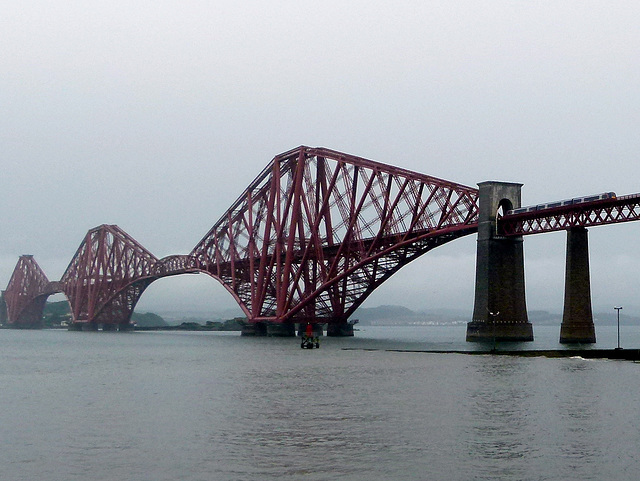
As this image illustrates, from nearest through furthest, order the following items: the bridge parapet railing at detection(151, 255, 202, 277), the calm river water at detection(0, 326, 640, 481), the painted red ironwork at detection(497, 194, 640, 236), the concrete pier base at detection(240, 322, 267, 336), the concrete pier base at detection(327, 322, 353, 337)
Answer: the calm river water at detection(0, 326, 640, 481) → the painted red ironwork at detection(497, 194, 640, 236) → the concrete pier base at detection(327, 322, 353, 337) → the concrete pier base at detection(240, 322, 267, 336) → the bridge parapet railing at detection(151, 255, 202, 277)

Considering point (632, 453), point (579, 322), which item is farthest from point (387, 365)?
point (632, 453)

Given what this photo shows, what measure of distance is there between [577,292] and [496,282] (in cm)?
1007

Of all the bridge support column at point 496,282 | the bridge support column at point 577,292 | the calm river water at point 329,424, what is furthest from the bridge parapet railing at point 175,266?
the calm river water at point 329,424

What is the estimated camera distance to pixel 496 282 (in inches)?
3735

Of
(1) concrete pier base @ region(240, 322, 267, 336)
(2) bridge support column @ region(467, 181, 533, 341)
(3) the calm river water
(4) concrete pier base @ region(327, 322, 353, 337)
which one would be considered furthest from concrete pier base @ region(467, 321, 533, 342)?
(1) concrete pier base @ region(240, 322, 267, 336)

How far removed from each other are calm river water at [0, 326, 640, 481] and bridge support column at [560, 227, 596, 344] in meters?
20.8

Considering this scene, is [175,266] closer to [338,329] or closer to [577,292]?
[338,329]

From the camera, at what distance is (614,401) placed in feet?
144

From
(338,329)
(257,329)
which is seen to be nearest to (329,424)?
(338,329)

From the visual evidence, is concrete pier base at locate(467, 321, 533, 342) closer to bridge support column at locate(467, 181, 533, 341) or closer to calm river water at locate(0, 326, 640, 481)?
bridge support column at locate(467, 181, 533, 341)

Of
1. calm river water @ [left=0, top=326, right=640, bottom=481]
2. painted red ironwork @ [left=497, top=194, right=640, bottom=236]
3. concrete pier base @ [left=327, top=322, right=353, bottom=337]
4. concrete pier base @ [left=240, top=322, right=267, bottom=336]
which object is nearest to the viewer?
calm river water @ [left=0, top=326, right=640, bottom=481]

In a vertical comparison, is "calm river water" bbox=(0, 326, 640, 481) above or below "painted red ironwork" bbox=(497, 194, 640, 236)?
below

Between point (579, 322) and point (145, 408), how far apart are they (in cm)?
5546

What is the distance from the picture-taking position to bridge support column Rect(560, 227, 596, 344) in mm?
86750
